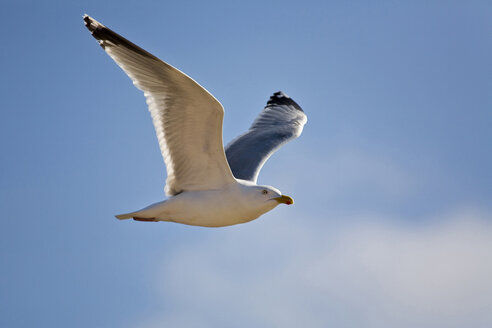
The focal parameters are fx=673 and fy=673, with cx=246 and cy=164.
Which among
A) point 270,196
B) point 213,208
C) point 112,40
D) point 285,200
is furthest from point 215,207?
point 112,40

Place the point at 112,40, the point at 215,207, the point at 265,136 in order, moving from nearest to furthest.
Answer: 1. the point at 112,40
2. the point at 215,207
3. the point at 265,136

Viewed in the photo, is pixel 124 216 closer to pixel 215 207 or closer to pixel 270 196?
pixel 215 207

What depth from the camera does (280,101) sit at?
11320 millimetres

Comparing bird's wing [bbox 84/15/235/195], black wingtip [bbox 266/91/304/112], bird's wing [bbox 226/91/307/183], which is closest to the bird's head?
bird's wing [bbox 84/15/235/195]

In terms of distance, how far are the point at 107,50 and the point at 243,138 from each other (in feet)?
10.4

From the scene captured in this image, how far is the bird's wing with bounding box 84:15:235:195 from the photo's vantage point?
250 inches

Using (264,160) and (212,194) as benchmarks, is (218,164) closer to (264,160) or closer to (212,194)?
(212,194)

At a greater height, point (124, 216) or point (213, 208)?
point (213, 208)

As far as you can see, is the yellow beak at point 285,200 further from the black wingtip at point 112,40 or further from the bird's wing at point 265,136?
the black wingtip at point 112,40

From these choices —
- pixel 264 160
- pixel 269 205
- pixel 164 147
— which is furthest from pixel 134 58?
pixel 264 160

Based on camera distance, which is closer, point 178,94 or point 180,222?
point 178,94

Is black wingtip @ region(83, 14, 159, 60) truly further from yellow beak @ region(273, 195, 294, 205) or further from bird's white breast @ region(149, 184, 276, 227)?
yellow beak @ region(273, 195, 294, 205)

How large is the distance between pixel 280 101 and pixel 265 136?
7.22ft

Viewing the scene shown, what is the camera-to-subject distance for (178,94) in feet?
21.1
